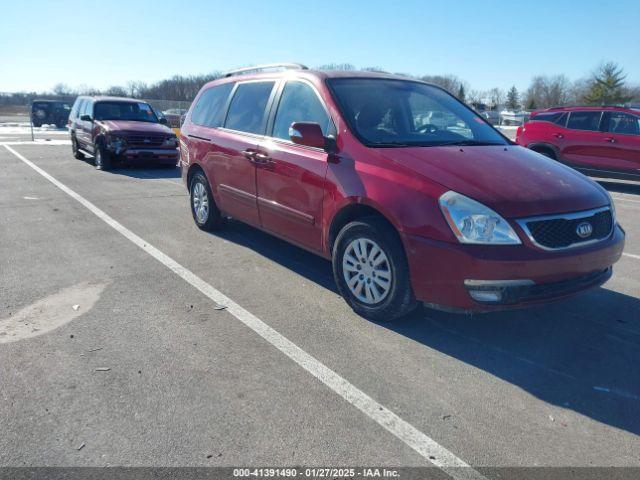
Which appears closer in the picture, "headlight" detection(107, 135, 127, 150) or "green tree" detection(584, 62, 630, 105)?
"headlight" detection(107, 135, 127, 150)

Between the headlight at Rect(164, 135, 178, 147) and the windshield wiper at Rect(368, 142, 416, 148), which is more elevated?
the windshield wiper at Rect(368, 142, 416, 148)

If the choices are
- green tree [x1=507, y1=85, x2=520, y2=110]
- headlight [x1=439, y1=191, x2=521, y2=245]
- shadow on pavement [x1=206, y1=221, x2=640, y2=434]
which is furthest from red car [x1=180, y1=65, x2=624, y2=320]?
green tree [x1=507, y1=85, x2=520, y2=110]

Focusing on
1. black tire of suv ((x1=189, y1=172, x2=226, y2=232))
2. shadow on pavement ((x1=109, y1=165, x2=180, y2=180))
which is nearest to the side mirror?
black tire of suv ((x1=189, y1=172, x2=226, y2=232))

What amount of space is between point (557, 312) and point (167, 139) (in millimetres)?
11341

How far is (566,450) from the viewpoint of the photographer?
268 cm

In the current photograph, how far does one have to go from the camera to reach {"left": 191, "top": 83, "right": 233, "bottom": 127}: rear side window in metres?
6.43

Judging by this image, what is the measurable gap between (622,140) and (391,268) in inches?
387

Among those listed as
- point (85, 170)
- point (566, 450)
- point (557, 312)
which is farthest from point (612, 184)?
point (85, 170)

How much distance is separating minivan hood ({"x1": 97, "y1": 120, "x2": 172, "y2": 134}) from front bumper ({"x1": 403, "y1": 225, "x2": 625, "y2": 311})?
1104cm

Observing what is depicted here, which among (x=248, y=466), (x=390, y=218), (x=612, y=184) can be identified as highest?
(x=390, y=218)

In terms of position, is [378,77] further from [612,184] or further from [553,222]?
[612,184]

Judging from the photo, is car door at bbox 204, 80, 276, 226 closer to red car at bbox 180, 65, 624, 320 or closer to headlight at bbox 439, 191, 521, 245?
red car at bbox 180, 65, 624, 320

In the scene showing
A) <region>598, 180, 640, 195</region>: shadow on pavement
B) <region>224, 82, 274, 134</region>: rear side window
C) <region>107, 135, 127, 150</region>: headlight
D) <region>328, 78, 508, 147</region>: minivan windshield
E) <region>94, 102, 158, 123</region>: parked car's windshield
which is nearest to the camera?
<region>328, 78, 508, 147</region>: minivan windshield

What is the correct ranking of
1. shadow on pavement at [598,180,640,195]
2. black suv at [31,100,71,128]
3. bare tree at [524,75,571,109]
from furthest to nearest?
1. bare tree at [524,75,571,109]
2. black suv at [31,100,71,128]
3. shadow on pavement at [598,180,640,195]
